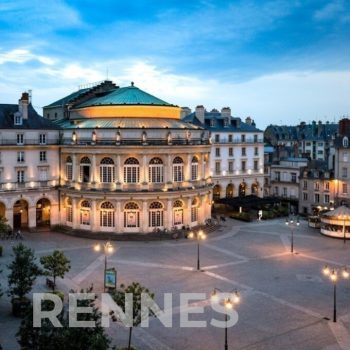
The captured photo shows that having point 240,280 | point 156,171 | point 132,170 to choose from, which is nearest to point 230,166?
point 156,171

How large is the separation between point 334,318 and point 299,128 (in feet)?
370

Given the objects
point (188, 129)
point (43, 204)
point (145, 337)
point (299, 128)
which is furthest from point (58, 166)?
point (299, 128)

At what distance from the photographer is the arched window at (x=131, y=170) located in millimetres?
57281

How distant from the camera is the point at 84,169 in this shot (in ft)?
196

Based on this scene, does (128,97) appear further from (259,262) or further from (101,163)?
(259,262)

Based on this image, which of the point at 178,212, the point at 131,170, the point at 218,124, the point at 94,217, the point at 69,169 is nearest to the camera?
the point at 131,170

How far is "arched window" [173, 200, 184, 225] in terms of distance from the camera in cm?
5962

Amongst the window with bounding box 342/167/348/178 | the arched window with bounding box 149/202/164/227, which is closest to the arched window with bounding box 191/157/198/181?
the arched window with bounding box 149/202/164/227

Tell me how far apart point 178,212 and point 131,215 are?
6.19 m

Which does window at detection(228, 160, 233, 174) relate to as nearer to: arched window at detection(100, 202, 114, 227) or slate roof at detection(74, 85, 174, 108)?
slate roof at detection(74, 85, 174, 108)

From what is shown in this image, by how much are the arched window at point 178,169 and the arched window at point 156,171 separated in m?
1.87

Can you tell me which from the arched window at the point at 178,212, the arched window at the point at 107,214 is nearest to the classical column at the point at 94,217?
the arched window at the point at 107,214

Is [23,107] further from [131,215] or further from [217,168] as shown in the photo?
[217,168]

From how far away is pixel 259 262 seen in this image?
45.7 meters
